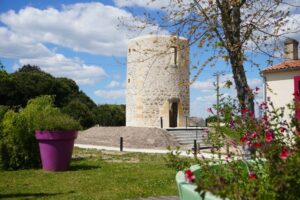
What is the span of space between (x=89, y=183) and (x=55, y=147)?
197 centimetres

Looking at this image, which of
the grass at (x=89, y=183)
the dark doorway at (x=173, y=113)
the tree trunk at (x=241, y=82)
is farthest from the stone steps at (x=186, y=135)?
the tree trunk at (x=241, y=82)

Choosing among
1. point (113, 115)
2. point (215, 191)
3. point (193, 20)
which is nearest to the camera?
point (215, 191)

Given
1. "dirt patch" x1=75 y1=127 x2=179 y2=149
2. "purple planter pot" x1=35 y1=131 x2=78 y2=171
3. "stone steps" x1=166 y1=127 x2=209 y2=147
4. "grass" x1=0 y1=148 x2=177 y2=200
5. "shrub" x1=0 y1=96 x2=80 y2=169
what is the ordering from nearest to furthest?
"grass" x1=0 y1=148 x2=177 y2=200
"purple planter pot" x1=35 y1=131 x2=78 y2=171
"shrub" x1=0 y1=96 x2=80 y2=169
"dirt patch" x1=75 y1=127 x2=179 y2=149
"stone steps" x1=166 y1=127 x2=209 y2=147

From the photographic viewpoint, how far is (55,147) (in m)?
8.80

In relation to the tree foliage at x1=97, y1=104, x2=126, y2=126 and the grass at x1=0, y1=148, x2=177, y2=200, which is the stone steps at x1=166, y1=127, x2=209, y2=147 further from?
the grass at x1=0, y1=148, x2=177, y2=200

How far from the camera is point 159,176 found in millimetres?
8039

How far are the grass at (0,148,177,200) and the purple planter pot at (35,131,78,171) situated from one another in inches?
11.4

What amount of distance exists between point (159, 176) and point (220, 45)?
11.9ft

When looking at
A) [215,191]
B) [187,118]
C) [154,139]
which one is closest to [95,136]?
[154,139]

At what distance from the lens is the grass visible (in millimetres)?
6066

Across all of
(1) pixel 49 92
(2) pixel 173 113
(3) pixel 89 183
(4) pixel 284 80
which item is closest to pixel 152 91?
(2) pixel 173 113

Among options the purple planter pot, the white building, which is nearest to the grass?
the purple planter pot

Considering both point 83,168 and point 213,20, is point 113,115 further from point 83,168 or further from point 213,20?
point 213,20

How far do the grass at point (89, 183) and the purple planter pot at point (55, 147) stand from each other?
0.29 m
